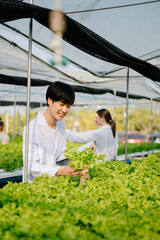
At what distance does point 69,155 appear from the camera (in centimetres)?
266

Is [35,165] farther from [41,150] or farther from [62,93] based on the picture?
[62,93]

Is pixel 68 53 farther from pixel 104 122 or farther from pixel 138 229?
pixel 138 229

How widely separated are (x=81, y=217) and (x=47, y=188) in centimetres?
72

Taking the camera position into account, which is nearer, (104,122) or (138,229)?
(138,229)

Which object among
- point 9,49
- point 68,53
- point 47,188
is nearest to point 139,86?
point 68,53

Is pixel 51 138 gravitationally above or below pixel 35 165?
above

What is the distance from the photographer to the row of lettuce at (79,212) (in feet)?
4.57

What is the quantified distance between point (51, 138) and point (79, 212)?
1.58m

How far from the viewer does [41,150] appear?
3.11 m

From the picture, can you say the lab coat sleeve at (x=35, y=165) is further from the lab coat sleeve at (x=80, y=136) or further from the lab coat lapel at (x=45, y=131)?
the lab coat sleeve at (x=80, y=136)

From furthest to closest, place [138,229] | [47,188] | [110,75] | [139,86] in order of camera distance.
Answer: [139,86]
[110,75]
[47,188]
[138,229]

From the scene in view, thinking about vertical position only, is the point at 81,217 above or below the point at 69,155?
below

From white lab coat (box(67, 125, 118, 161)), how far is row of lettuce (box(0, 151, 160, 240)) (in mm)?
1645

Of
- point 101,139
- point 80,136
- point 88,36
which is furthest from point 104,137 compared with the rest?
point 88,36
